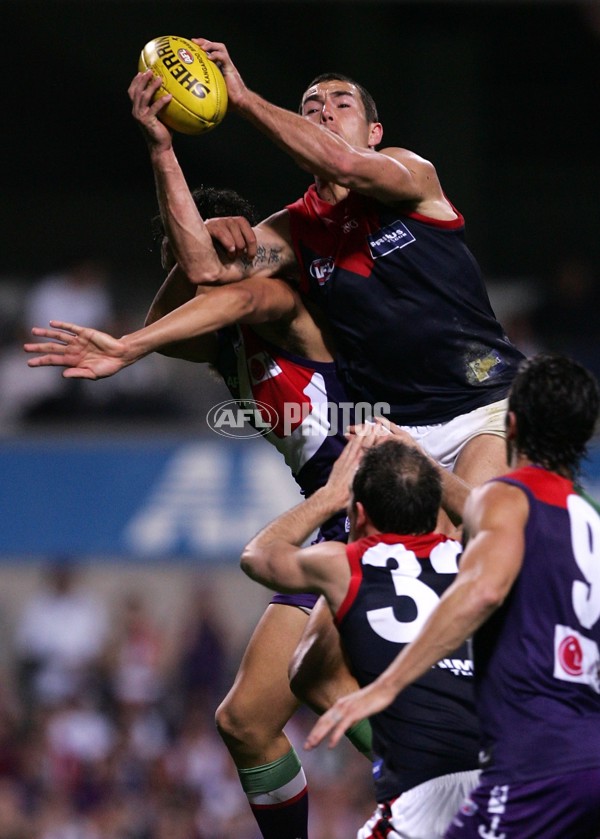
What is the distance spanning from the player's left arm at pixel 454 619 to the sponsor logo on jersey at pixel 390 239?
1939 mm

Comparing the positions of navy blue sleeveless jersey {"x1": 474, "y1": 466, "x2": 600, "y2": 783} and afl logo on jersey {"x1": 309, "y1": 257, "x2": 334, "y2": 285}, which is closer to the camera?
navy blue sleeveless jersey {"x1": 474, "y1": 466, "x2": 600, "y2": 783}

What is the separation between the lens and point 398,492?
4625 millimetres

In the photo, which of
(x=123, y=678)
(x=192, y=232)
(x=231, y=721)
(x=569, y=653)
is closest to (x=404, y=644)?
(x=569, y=653)

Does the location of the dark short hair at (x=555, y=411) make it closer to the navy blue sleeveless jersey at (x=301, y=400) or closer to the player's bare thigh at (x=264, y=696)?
the navy blue sleeveless jersey at (x=301, y=400)

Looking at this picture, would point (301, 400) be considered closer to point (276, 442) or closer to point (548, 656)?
point (276, 442)

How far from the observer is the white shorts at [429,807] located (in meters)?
4.63

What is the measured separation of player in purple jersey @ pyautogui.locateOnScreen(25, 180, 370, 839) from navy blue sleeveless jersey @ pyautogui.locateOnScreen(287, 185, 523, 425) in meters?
0.29

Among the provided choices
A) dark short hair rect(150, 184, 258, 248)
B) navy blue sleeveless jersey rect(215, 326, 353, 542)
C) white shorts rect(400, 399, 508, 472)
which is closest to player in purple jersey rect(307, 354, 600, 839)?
white shorts rect(400, 399, 508, 472)

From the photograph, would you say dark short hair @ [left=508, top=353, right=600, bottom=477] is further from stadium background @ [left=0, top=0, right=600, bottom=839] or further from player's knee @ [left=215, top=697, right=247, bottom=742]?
stadium background @ [left=0, top=0, right=600, bottom=839]

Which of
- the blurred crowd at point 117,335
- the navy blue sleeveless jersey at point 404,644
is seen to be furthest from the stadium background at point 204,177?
the navy blue sleeveless jersey at point 404,644

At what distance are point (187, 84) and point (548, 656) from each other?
8.56ft

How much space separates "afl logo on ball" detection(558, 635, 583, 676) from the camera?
4.11m

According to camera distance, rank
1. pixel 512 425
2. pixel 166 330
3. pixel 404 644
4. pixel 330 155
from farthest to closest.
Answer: pixel 166 330, pixel 330 155, pixel 404 644, pixel 512 425

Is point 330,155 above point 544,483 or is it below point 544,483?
above
